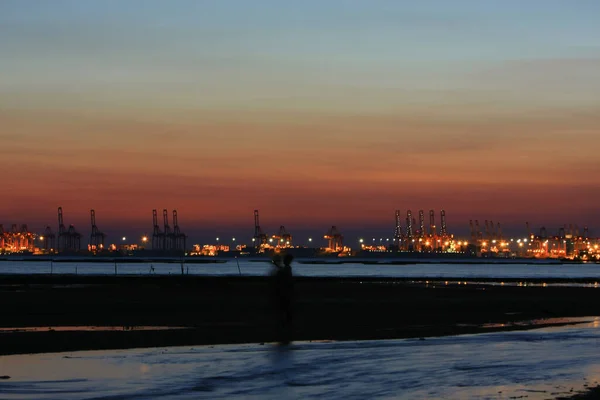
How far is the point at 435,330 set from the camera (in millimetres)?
24469

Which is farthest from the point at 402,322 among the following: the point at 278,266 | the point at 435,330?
the point at 278,266

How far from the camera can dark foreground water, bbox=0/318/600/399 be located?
1362 centimetres

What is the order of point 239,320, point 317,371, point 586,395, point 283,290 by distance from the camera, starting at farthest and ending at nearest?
point 239,320
point 283,290
point 317,371
point 586,395

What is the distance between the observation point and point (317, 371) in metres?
15.9

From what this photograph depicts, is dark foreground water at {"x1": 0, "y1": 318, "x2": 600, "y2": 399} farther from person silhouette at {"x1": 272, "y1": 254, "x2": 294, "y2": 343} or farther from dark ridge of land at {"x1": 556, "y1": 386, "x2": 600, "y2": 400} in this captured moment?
person silhouette at {"x1": 272, "y1": 254, "x2": 294, "y2": 343}

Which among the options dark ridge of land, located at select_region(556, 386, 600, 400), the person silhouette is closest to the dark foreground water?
dark ridge of land, located at select_region(556, 386, 600, 400)

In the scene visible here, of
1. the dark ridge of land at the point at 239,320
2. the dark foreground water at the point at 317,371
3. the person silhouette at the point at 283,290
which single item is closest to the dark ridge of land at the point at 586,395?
the dark foreground water at the point at 317,371

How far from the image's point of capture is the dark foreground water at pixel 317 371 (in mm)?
13617

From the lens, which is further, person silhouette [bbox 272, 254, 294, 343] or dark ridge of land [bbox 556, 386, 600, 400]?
person silhouette [bbox 272, 254, 294, 343]

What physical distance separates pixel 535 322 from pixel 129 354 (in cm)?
1421

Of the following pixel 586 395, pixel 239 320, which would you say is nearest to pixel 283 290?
pixel 239 320

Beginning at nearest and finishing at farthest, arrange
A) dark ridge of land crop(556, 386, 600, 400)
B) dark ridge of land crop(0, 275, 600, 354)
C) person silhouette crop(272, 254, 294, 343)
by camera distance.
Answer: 1. dark ridge of land crop(556, 386, 600, 400)
2. dark ridge of land crop(0, 275, 600, 354)
3. person silhouette crop(272, 254, 294, 343)

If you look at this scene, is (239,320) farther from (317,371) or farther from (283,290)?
(317,371)

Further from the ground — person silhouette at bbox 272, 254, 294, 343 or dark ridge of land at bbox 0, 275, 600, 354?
person silhouette at bbox 272, 254, 294, 343
